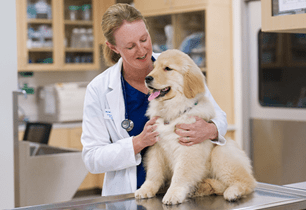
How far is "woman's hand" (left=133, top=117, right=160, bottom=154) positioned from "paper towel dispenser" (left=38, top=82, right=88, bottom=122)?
11.2 feet

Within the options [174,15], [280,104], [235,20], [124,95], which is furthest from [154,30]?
[124,95]

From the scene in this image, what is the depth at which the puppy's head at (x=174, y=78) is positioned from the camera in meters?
1.55

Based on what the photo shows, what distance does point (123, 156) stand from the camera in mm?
1628

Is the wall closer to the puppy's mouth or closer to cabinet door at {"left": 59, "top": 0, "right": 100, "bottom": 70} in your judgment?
the puppy's mouth

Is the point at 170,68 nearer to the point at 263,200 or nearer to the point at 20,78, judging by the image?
the point at 263,200

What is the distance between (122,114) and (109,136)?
0.13 m

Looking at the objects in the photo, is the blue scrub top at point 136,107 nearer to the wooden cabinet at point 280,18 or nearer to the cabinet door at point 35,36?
the wooden cabinet at point 280,18

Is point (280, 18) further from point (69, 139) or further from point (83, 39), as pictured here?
point (83, 39)

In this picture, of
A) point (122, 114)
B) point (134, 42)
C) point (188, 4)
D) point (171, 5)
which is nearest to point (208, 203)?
point (122, 114)

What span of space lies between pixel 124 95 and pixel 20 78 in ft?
12.5

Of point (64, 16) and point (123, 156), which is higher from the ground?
point (64, 16)

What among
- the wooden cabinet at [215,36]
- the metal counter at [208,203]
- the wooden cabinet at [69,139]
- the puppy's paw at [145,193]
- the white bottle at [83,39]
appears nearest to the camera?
the metal counter at [208,203]

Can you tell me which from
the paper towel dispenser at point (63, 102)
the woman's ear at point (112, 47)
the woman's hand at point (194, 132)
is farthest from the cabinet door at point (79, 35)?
the woman's hand at point (194, 132)

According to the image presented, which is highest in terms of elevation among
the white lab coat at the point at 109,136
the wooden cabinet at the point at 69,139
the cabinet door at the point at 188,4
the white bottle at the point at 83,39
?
the cabinet door at the point at 188,4
